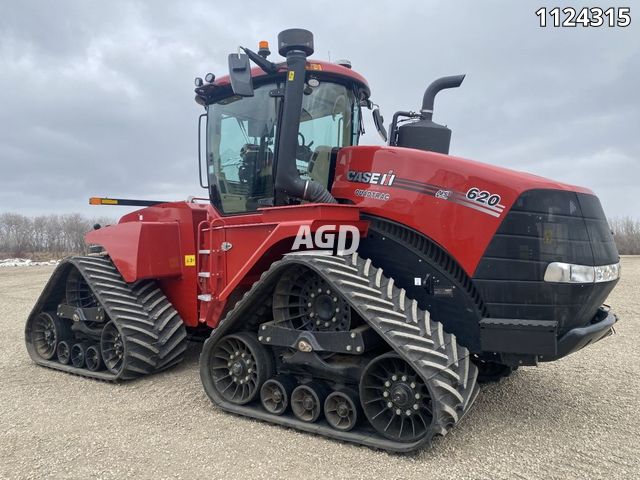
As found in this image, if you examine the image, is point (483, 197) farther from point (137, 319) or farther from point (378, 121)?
point (137, 319)

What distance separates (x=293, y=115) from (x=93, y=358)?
374cm

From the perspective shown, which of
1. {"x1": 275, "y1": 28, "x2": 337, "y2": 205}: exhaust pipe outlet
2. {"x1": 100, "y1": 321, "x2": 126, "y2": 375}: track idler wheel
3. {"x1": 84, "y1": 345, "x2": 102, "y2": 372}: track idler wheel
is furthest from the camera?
{"x1": 84, "y1": 345, "x2": 102, "y2": 372}: track idler wheel

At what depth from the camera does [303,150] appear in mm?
4980

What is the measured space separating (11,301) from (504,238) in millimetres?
14545

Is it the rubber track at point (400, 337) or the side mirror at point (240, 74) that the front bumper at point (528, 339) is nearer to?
the rubber track at point (400, 337)

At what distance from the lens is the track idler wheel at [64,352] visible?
636 centimetres

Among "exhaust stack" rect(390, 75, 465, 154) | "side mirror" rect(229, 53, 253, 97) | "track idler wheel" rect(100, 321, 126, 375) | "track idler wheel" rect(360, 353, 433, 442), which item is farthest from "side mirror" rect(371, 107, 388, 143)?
"track idler wheel" rect(100, 321, 126, 375)

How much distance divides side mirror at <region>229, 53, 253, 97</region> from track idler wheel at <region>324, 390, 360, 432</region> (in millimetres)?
2537

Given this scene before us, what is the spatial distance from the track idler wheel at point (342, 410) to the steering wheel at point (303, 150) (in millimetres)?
2182

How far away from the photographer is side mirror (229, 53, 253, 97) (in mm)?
4301

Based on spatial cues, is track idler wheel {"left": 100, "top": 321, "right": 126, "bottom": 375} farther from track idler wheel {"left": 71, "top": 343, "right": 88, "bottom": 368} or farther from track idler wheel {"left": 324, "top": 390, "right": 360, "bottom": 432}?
track idler wheel {"left": 324, "top": 390, "right": 360, "bottom": 432}

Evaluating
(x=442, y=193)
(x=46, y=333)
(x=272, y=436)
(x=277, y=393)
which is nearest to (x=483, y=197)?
(x=442, y=193)

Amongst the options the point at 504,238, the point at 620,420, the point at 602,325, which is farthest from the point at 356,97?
the point at 620,420

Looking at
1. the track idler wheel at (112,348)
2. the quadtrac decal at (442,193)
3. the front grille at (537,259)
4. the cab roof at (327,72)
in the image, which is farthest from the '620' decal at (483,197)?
the track idler wheel at (112,348)
